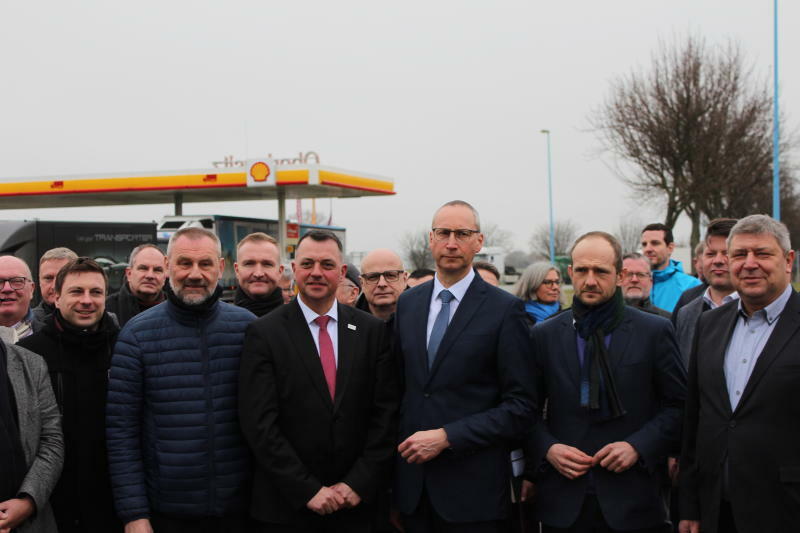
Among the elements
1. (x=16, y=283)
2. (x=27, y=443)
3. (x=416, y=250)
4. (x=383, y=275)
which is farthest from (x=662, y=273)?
(x=416, y=250)

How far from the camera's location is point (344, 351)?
374 cm

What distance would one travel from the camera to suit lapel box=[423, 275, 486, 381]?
3588 mm

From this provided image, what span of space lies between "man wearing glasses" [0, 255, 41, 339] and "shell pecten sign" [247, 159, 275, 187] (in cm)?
1655

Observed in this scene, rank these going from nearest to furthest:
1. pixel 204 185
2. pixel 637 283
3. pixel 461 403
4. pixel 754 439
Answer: pixel 754 439 → pixel 461 403 → pixel 637 283 → pixel 204 185

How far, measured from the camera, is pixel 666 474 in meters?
3.94

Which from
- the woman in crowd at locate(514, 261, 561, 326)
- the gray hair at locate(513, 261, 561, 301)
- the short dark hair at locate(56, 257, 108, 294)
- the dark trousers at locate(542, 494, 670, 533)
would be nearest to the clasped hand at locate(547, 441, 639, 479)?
the dark trousers at locate(542, 494, 670, 533)

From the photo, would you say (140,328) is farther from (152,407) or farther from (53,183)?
(53,183)

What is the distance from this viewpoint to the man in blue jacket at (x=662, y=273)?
7.48 metres

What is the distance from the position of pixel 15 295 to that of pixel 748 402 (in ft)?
14.5

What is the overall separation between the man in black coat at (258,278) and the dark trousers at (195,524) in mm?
2073

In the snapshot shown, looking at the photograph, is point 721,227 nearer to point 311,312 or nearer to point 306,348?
point 311,312

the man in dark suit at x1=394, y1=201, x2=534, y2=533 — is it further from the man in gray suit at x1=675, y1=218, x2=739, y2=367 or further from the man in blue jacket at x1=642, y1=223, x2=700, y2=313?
the man in blue jacket at x1=642, y1=223, x2=700, y2=313

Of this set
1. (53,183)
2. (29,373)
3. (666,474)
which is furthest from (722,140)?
(29,373)

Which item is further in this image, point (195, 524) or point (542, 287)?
point (542, 287)
